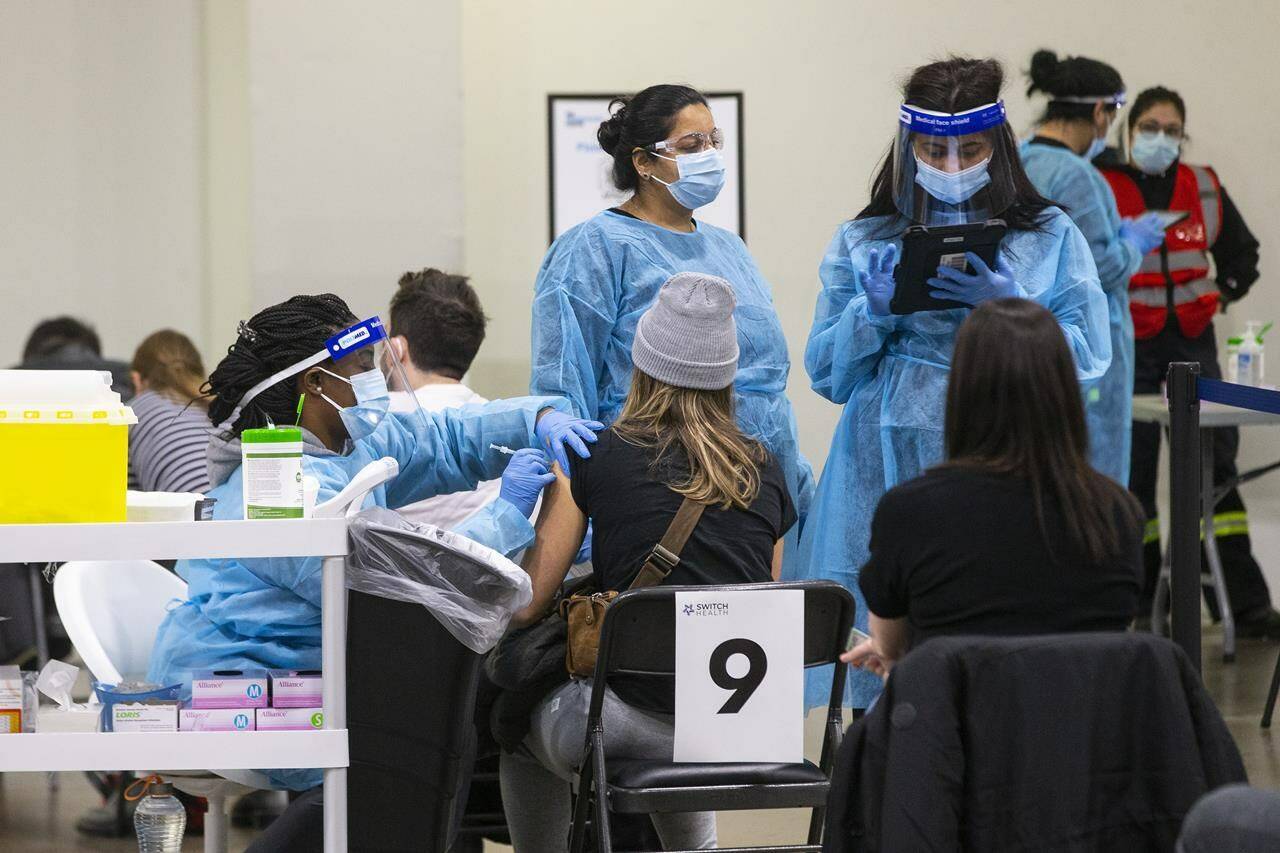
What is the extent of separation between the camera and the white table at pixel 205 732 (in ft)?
6.06

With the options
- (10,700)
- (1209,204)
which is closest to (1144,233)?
(1209,204)

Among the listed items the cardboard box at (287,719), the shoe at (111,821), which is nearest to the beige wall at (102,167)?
the shoe at (111,821)

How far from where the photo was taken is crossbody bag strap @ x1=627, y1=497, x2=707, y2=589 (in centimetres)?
233

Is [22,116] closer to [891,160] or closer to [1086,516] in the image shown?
[891,160]

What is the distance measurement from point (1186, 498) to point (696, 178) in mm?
1116

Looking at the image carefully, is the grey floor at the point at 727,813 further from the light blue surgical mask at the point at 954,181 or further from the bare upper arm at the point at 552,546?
the light blue surgical mask at the point at 954,181

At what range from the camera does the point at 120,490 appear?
6.29 ft

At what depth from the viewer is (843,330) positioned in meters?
2.74

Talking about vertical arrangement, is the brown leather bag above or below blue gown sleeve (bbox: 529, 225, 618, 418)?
below

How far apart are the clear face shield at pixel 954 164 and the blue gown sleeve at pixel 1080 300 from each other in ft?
0.47

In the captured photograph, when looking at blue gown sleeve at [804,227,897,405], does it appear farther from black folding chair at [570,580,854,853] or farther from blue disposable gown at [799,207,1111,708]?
black folding chair at [570,580,854,853]

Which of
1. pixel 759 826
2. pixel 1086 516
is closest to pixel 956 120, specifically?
pixel 1086 516

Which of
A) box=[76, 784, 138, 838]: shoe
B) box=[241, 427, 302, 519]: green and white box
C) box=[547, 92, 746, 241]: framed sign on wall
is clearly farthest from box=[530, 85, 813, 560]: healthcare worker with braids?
box=[547, 92, 746, 241]: framed sign on wall

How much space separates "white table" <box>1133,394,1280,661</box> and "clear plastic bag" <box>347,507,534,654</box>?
3055 millimetres
